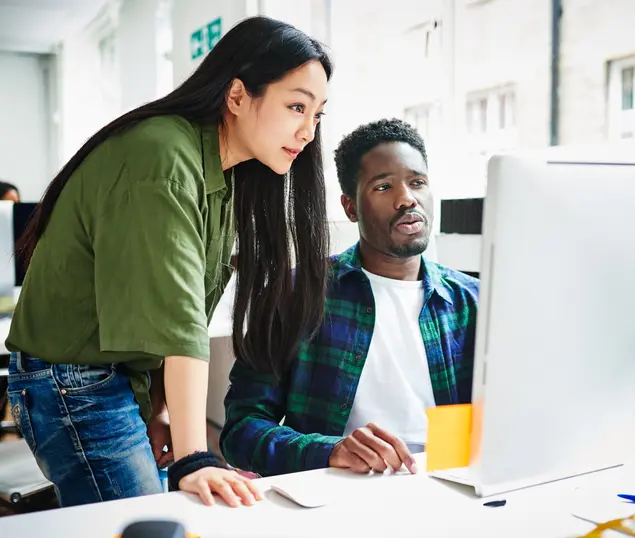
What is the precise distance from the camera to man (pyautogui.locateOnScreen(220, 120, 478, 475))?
126 centimetres

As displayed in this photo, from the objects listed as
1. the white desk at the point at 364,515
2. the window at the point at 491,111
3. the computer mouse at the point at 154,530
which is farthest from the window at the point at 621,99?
the computer mouse at the point at 154,530

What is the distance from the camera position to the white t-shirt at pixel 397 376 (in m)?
1.33

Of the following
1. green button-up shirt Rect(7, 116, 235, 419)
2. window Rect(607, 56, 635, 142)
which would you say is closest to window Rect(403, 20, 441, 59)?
window Rect(607, 56, 635, 142)

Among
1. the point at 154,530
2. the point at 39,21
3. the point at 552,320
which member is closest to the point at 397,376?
the point at 552,320

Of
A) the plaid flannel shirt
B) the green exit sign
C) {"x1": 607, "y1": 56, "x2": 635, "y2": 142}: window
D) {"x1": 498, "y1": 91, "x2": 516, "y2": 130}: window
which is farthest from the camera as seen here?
the green exit sign

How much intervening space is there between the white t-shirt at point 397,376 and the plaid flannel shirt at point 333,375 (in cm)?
2

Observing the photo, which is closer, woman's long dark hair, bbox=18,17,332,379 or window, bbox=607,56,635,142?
woman's long dark hair, bbox=18,17,332,379

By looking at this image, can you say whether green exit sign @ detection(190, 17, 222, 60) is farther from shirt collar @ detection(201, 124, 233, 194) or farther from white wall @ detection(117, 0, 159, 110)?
shirt collar @ detection(201, 124, 233, 194)

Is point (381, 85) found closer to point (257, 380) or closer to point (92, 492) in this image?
point (257, 380)

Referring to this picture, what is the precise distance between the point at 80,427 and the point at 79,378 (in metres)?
0.08

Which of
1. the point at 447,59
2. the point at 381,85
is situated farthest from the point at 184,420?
the point at 381,85

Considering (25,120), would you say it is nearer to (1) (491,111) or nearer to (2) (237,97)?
(1) (491,111)

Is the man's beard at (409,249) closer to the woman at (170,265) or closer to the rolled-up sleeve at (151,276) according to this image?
the woman at (170,265)

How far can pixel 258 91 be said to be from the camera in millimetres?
1214
